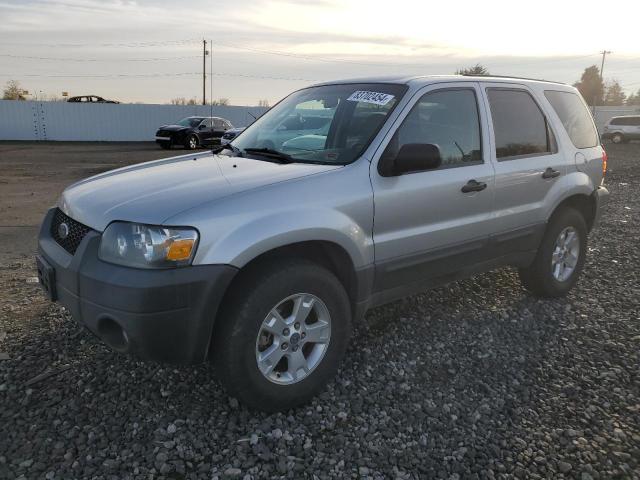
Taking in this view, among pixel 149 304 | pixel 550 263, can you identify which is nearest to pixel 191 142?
pixel 550 263

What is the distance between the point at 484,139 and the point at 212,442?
9.00 feet

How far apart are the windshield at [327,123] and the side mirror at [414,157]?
0.24 meters

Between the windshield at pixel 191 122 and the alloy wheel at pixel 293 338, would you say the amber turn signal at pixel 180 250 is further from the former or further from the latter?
the windshield at pixel 191 122

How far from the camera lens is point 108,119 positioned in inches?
1337

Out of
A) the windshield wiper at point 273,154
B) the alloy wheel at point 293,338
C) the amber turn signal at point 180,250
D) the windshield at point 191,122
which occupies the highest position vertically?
the windshield wiper at point 273,154

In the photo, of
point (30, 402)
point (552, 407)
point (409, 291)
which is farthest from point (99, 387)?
point (552, 407)

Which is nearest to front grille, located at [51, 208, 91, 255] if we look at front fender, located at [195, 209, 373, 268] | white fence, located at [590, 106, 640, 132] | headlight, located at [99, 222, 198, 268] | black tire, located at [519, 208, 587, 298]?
headlight, located at [99, 222, 198, 268]

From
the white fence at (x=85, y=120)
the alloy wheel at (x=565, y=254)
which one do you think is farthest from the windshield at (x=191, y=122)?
the alloy wheel at (x=565, y=254)

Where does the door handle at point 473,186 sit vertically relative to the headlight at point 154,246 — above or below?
above

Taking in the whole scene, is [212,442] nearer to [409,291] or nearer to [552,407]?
[409,291]

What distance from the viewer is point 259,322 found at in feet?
9.09

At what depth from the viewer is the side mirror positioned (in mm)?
3211

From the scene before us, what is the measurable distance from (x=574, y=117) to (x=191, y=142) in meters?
21.2

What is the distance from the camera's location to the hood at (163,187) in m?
2.70
